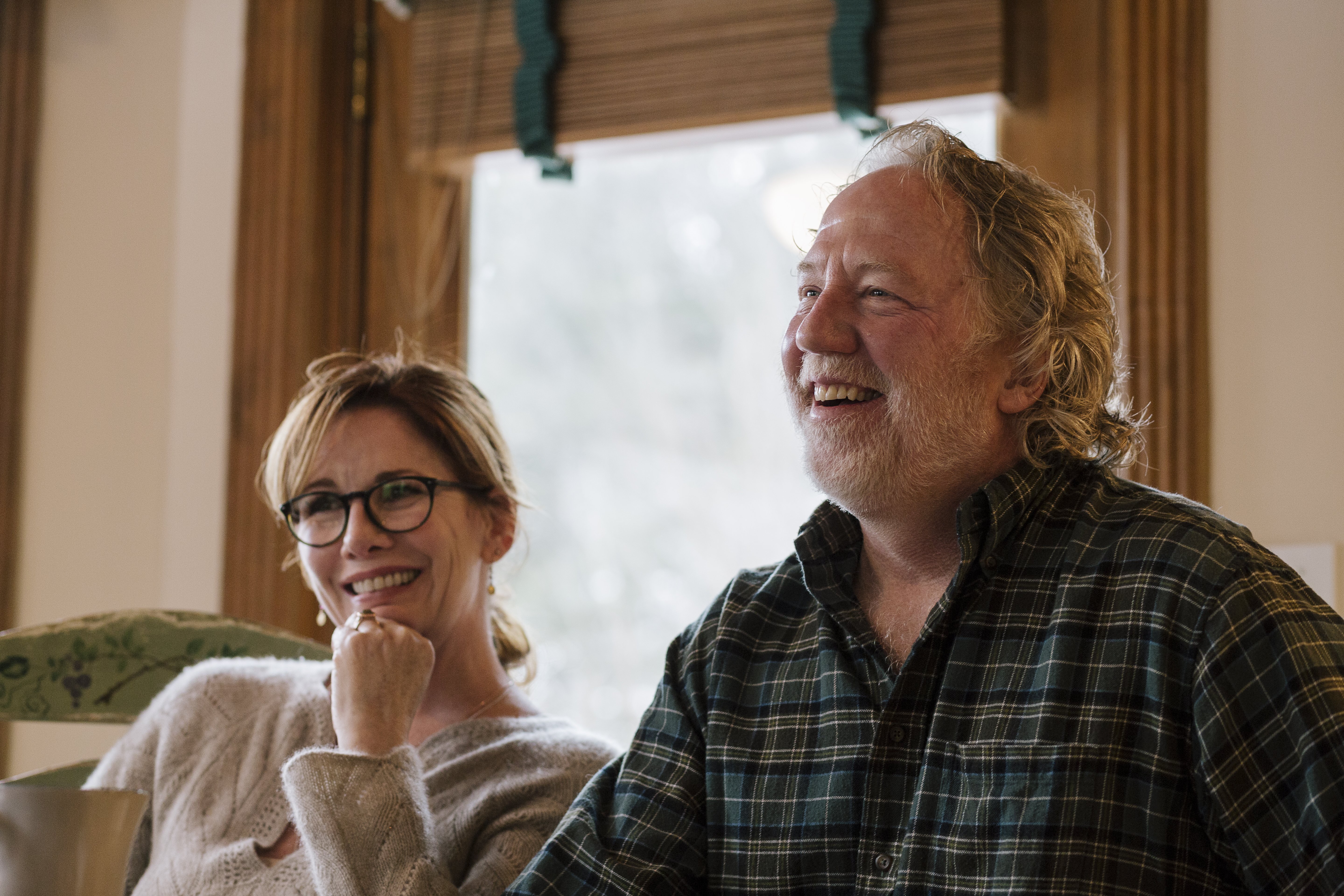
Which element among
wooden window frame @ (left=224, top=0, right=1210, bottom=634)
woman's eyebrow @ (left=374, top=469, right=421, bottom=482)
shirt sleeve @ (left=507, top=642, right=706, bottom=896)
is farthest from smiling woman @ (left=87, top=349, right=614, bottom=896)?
wooden window frame @ (left=224, top=0, right=1210, bottom=634)

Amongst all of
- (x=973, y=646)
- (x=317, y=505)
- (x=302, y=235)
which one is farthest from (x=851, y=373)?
(x=302, y=235)

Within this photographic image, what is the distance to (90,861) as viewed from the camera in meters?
1.13

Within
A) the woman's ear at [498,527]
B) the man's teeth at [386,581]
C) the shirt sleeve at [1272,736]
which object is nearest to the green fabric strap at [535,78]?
the woman's ear at [498,527]

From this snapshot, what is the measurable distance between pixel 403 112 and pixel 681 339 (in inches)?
Result: 24.1

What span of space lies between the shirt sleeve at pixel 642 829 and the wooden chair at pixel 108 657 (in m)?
0.63

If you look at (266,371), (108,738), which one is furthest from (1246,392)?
(108,738)

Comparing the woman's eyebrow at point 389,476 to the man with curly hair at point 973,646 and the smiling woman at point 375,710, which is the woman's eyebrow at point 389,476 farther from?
the man with curly hair at point 973,646

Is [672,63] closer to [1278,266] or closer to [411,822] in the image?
[1278,266]

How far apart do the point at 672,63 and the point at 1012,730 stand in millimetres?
1244

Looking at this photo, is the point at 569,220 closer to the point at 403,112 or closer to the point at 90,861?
the point at 403,112

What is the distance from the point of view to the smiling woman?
4.36 feet

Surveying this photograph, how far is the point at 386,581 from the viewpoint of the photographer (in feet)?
5.16

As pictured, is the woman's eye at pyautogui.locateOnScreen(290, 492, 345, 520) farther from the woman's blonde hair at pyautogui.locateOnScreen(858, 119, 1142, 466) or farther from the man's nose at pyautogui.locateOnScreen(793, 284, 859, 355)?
the woman's blonde hair at pyautogui.locateOnScreen(858, 119, 1142, 466)

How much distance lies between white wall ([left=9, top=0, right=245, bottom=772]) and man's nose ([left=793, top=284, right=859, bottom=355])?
1323 mm
